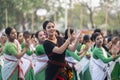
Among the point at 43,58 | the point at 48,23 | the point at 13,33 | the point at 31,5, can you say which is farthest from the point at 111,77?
the point at 31,5

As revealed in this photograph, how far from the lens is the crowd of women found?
7.66 m

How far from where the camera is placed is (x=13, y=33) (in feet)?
31.7

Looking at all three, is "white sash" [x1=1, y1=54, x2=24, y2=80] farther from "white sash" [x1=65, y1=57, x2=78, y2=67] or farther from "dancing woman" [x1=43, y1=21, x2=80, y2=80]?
"dancing woman" [x1=43, y1=21, x2=80, y2=80]

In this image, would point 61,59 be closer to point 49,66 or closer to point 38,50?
point 49,66

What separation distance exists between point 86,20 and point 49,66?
58.9 m

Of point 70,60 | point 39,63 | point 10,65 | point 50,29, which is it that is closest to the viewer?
point 50,29

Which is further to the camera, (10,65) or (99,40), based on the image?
(10,65)

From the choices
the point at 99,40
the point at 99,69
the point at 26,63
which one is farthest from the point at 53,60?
the point at 26,63

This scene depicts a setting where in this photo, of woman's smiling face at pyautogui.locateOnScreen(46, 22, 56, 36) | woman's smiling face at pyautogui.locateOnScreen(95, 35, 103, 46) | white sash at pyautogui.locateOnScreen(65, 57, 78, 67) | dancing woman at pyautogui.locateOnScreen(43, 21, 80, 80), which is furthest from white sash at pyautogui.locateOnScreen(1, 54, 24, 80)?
woman's smiling face at pyautogui.locateOnScreen(46, 22, 56, 36)

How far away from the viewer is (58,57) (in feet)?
25.0

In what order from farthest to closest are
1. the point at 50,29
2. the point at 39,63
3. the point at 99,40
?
the point at 39,63, the point at 99,40, the point at 50,29

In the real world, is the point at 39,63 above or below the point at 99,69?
above

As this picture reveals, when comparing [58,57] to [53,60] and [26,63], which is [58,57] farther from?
[26,63]

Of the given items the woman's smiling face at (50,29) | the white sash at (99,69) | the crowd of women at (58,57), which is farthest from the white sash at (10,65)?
the woman's smiling face at (50,29)
